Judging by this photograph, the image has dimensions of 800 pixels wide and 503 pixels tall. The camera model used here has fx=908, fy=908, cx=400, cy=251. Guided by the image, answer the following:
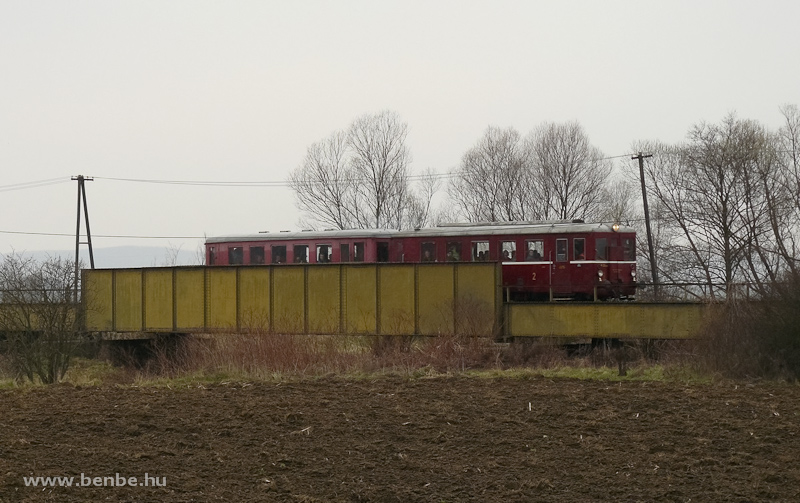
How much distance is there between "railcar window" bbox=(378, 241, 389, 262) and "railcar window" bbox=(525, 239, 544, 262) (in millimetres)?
5197

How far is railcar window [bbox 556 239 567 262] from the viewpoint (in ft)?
91.0

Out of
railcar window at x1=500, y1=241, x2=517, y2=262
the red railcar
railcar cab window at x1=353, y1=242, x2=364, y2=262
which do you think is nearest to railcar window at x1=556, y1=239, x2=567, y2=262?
the red railcar

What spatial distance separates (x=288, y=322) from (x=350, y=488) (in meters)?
18.8

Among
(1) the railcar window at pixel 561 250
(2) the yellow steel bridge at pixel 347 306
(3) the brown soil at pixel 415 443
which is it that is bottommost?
(3) the brown soil at pixel 415 443

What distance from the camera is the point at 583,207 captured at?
185 feet

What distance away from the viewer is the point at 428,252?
98.7 feet

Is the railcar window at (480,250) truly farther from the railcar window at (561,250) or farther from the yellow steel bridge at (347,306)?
the yellow steel bridge at (347,306)

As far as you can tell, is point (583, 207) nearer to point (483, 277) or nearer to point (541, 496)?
point (483, 277)

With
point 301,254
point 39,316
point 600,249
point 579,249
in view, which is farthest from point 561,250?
point 39,316

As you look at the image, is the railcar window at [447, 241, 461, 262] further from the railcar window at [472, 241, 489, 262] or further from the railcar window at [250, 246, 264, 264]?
the railcar window at [250, 246, 264, 264]

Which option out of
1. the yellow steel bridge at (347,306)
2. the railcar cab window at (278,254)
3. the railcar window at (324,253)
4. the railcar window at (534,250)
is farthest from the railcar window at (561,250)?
the railcar cab window at (278,254)

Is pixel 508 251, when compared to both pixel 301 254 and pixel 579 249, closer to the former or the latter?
pixel 579 249

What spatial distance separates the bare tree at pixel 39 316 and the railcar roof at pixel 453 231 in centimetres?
877

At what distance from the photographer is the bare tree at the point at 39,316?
2169 cm
